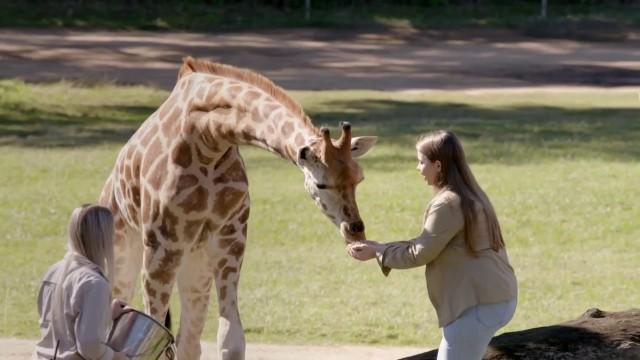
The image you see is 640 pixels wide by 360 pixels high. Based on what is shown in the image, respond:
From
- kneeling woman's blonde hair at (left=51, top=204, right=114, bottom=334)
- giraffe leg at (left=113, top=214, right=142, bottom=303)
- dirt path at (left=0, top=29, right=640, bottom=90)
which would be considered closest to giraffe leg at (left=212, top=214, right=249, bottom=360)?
giraffe leg at (left=113, top=214, right=142, bottom=303)

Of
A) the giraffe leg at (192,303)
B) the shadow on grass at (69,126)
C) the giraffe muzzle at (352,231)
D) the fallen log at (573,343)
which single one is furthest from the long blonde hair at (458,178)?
the shadow on grass at (69,126)

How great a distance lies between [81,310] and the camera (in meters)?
5.57

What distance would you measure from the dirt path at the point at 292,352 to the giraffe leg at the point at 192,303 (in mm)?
1563

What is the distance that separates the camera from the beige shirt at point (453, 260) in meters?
6.35

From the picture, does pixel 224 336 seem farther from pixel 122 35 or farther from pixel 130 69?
pixel 122 35

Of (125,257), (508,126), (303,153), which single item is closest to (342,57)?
(508,126)

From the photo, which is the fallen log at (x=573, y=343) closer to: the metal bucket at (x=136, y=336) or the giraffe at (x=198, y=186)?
the giraffe at (x=198, y=186)

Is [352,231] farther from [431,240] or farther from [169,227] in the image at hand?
[169,227]

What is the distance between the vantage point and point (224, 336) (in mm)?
7500

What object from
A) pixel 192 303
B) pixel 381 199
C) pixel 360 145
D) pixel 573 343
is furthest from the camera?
pixel 381 199

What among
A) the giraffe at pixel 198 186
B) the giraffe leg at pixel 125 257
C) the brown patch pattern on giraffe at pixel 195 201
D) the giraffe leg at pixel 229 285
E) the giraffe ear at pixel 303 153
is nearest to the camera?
the giraffe ear at pixel 303 153

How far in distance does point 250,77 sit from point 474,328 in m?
1.74

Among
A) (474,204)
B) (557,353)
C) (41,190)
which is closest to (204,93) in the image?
(474,204)

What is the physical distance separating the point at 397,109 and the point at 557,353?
16024 mm
